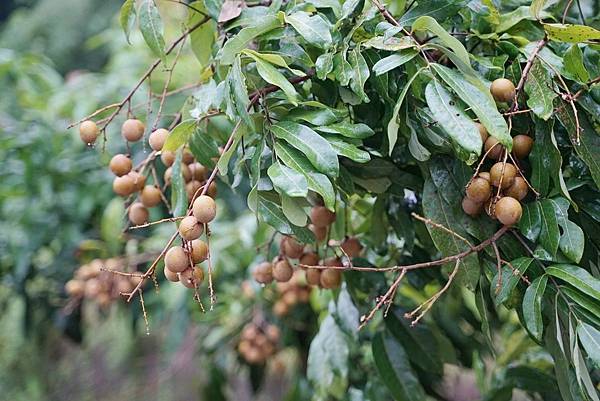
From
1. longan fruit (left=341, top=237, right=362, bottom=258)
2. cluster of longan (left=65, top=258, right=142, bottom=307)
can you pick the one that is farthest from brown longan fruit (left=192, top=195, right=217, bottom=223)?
cluster of longan (left=65, top=258, right=142, bottom=307)

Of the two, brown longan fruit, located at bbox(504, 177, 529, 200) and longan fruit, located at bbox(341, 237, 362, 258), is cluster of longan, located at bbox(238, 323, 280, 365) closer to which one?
longan fruit, located at bbox(341, 237, 362, 258)

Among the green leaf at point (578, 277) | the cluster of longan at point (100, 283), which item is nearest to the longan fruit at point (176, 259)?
the green leaf at point (578, 277)

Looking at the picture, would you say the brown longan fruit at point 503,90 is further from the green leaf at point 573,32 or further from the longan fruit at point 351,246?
the longan fruit at point 351,246

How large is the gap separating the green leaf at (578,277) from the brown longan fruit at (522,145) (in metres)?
0.07

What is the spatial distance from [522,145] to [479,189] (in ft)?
0.14

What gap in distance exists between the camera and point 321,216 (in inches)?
20.1

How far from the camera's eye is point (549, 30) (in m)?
0.41

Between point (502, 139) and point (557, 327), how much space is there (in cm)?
12

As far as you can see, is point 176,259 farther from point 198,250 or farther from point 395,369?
point 395,369

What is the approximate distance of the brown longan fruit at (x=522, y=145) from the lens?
0.42 metres

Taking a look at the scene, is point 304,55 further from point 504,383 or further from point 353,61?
point 504,383

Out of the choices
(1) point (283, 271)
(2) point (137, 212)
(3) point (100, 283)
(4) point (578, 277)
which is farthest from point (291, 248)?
(3) point (100, 283)

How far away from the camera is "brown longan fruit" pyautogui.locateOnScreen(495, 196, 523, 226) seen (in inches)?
15.5

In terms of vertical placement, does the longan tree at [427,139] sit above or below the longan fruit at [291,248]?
above
